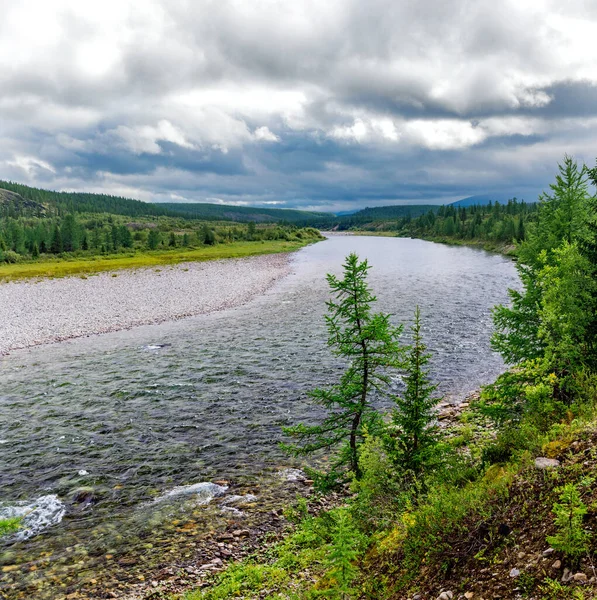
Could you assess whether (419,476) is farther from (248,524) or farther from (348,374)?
(248,524)

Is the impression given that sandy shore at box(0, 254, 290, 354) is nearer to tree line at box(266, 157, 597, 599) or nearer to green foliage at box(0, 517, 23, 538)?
green foliage at box(0, 517, 23, 538)

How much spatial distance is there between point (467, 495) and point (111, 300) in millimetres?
48599

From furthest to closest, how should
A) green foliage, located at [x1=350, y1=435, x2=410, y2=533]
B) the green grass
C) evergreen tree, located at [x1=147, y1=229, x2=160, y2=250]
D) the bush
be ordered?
evergreen tree, located at [x1=147, y1=229, x2=160, y2=250], the bush, the green grass, green foliage, located at [x1=350, y1=435, x2=410, y2=533]

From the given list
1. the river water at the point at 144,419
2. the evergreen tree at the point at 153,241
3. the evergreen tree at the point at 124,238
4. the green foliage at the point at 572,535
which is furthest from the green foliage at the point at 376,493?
the evergreen tree at the point at 124,238

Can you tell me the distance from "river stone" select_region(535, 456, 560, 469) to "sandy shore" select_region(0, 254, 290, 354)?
108 ft

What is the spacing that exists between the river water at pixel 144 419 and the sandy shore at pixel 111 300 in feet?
12.1

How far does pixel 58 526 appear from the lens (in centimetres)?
1156

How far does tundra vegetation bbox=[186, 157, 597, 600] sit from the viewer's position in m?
5.99

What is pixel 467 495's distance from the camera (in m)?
7.91

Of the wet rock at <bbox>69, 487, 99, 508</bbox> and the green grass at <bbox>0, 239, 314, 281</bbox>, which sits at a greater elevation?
the green grass at <bbox>0, 239, 314, 281</bbox>

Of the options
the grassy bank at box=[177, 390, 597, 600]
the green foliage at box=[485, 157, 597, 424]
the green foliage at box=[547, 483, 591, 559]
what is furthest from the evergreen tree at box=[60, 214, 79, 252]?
the green foliage at box=[547, 483, 591, 559]

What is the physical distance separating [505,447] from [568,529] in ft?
16.0

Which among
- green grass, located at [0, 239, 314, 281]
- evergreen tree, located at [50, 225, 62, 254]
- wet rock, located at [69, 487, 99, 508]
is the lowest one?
wet rock, located at [69, 487, 99, 508]

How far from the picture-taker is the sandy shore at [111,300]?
117 feet
